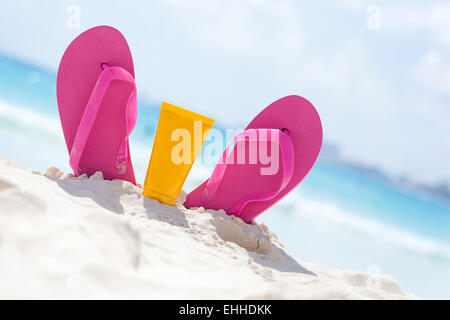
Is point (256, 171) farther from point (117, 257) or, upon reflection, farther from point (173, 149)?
point (117, 257)

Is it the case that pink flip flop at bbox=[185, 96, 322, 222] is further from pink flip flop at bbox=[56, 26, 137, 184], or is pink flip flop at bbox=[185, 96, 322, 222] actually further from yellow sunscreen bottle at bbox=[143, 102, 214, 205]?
pink flip flop at bbox=[56, 26, 137, 184]

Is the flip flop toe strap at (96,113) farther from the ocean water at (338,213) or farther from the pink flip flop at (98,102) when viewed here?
the ocean water at (338,213)

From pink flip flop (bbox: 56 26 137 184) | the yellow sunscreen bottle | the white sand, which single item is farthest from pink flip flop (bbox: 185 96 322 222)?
pink flip flop (bbox: 56 26 137 184)

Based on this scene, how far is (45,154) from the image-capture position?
464cm

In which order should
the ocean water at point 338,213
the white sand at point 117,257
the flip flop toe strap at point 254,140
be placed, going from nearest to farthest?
the white sand at point 117,257
the flip flop toe strap at point 254,140
the ocean water at point 338,213

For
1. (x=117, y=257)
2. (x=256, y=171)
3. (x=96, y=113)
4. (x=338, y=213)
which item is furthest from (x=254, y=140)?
(x=338, y=213)

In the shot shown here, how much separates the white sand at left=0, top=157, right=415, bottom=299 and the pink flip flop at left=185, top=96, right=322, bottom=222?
35 centimetres

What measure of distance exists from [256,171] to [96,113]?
2.90ft

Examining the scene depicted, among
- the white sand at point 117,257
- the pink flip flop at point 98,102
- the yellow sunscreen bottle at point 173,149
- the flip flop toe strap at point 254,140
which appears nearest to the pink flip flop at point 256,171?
the flip flop toe strap at point 254,140

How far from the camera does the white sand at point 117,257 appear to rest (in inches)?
41.6

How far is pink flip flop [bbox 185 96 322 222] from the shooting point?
2326 millimetres

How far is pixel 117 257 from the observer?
3.92 ft

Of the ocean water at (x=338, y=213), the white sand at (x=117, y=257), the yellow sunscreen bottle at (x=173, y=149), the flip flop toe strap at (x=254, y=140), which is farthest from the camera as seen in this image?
the ocean water at (x=338, y=213)
